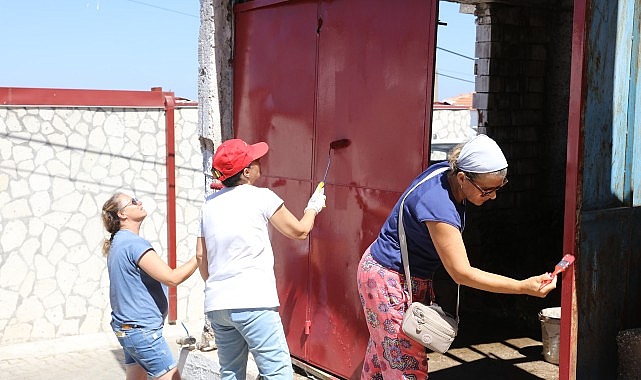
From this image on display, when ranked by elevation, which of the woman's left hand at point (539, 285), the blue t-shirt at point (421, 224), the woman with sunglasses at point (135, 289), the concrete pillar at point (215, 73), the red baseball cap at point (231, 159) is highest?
the concrete pillar at point (215, 73)

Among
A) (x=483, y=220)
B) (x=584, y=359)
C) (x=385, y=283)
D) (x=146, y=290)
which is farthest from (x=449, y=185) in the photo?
(x=483, y=220)

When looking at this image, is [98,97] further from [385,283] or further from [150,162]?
[385,283]

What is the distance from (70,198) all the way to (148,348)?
15.1 feet

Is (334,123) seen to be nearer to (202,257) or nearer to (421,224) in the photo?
(202,257)

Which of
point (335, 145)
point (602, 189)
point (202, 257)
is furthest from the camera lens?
point (335, 145)

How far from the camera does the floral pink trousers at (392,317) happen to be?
12.0 ft

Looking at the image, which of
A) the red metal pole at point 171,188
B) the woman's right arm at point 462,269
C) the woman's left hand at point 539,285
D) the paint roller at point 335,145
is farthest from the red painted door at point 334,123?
the red metal pole at point 171,188

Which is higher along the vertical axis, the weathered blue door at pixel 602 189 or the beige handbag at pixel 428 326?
the weathered blue door at pixel 602 189

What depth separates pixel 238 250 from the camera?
3.92 metres

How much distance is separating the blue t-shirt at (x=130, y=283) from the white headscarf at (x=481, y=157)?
1975mm

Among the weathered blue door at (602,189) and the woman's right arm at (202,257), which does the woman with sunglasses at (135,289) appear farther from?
the weathered blue door at (602,189)

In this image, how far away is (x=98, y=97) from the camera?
28.6 ft

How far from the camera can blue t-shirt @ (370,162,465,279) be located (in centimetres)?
342

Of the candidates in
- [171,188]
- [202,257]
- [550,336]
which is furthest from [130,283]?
[171,188]
